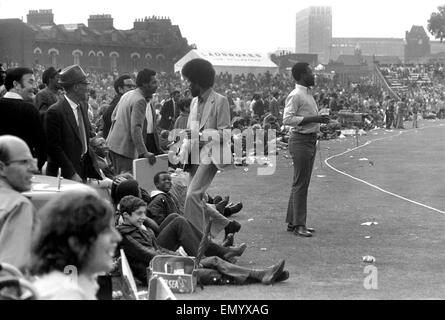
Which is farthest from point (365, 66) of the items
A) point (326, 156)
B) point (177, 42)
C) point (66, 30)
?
point (326, 156)

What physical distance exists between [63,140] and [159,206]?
119 centimetres

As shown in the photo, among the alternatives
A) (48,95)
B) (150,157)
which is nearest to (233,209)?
(150,157)

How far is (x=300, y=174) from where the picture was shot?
9664 mm

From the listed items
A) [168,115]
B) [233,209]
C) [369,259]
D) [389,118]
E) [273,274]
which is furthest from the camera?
[389,118]

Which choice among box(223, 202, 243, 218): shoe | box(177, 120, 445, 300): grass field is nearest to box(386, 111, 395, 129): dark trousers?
box(177, 120, 445, 300): grass field

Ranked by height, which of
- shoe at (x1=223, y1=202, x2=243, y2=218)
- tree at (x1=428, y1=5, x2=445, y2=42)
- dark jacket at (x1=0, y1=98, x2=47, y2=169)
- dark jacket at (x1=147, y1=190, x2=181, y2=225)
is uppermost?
tree at (x1=428, y1=5, x2=445, y2=42)

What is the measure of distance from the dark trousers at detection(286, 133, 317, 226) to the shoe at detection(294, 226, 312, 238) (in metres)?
0.05

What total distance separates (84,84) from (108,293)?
2.80 m

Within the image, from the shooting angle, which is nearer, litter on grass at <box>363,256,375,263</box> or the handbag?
the handbag

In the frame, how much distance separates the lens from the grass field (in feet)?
22.5

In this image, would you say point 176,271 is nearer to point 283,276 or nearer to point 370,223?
point 283,276

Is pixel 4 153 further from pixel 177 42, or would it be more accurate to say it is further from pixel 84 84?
pixel 177 42

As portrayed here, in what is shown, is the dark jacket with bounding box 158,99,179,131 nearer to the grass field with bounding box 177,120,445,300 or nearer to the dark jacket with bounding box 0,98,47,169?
the grass field with bounding box 177,120,445,300

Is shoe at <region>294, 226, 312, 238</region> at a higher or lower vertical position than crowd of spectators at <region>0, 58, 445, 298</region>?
lower
